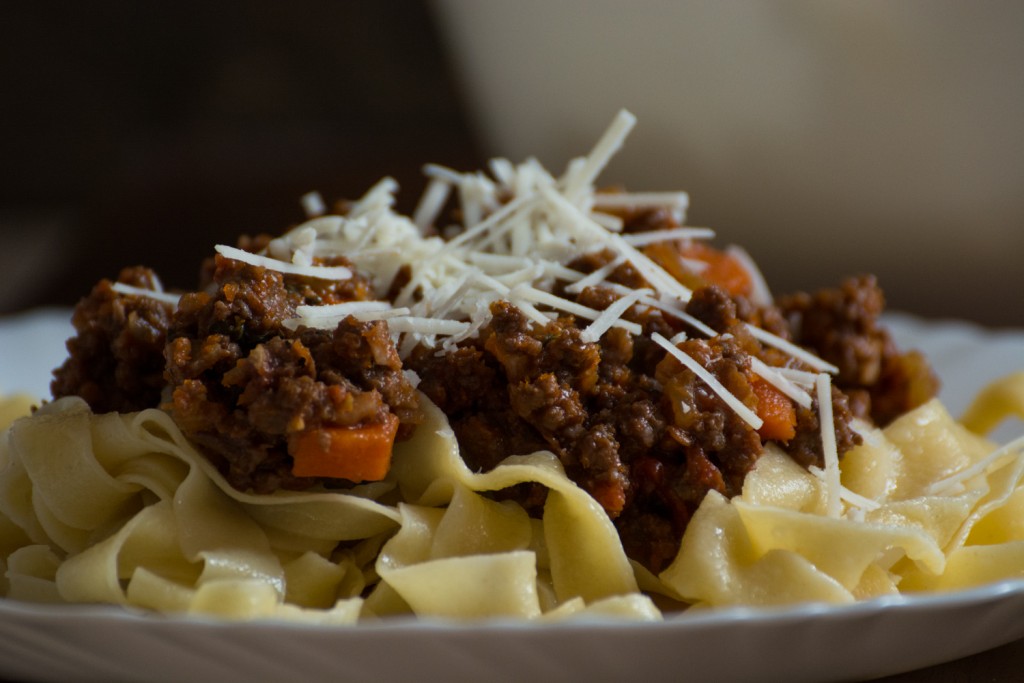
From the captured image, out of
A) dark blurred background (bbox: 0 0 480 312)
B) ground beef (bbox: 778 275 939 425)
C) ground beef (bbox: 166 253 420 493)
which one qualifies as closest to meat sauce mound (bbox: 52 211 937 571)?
ground beef (bbox: 166 253 420 493)

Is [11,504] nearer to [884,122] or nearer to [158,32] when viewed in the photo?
[884,122]

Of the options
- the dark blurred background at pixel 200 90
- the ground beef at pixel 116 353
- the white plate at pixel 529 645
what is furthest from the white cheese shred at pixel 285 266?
the dark blurred background at pixel 200 90

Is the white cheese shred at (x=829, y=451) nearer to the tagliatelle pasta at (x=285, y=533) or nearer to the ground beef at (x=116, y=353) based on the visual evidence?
the tagliatelle pasta at (x=285, y=533)

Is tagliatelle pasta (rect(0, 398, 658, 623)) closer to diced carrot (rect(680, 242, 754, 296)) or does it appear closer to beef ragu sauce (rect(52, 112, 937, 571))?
beef ragu sauce (rect(52, 112, 937, 571))

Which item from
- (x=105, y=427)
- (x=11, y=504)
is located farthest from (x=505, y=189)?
(x=11, y=504)

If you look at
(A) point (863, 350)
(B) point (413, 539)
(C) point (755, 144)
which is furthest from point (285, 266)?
(C) point (755, 144)

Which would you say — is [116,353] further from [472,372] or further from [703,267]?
[703,267]
